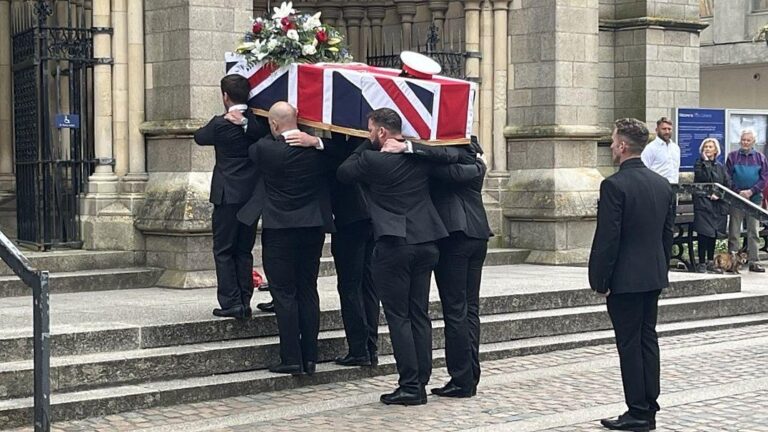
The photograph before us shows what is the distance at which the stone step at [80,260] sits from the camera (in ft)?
39.7

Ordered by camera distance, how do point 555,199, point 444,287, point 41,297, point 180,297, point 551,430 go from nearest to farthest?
1. point 41,297
2. point 551,430
3. point 444,287
4. point 180,297
5. point 555,199

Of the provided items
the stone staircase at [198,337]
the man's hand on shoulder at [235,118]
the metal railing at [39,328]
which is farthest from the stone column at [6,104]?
the metal railing at [39,328]

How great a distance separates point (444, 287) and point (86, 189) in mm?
5036

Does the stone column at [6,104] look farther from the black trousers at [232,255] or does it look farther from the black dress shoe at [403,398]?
the black dress shoe at [403,398]

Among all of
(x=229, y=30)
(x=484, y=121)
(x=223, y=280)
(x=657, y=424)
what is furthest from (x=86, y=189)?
(x=657, y=424)

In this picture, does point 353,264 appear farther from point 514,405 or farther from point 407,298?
point 514,405

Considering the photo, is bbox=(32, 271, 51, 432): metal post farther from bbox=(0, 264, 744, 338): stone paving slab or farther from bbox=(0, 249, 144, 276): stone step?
bbox=(0, 249, 144, 276): stone step

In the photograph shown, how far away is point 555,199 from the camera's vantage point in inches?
587

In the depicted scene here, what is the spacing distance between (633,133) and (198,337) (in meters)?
3.42

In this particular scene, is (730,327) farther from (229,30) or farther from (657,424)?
(229,30)

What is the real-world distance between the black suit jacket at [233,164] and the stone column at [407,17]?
21.3 ft

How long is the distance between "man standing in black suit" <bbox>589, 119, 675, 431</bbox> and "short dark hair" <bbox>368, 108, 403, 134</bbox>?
1436 millimetres

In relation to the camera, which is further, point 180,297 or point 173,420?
point 180,297

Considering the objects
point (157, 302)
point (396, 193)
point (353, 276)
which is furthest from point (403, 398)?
point (157, 302)
